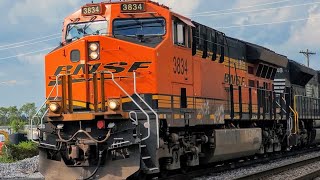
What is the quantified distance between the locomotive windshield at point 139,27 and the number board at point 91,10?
451mm

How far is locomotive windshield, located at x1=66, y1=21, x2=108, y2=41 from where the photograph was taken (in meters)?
9.96

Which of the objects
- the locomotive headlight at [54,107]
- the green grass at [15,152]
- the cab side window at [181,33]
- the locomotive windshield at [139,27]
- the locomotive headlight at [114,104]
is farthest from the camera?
the green grass at [15,152]

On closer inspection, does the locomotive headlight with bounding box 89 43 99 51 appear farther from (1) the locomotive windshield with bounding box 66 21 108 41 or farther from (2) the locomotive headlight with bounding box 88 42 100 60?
(1) the locomotive windshield with bounding box 66 21 108 41

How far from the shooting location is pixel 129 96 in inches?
361

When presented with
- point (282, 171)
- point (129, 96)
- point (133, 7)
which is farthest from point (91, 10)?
point (282, 171)

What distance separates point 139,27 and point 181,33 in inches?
45.3

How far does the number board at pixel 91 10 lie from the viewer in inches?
396

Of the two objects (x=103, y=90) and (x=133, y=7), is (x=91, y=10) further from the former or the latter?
(x=103, y=90)

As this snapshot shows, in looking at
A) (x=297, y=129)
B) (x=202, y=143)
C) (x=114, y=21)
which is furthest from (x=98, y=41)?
(x=297, y=129)

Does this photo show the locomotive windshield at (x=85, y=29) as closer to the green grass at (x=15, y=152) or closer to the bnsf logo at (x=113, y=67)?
the bnsf logo at (x=113, y=67)

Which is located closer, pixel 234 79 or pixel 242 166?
pixel 234 79

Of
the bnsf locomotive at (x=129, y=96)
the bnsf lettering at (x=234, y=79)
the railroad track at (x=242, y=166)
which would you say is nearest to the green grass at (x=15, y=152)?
the railroad track at (x=242, y=166)

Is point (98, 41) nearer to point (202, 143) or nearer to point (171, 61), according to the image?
point (171, 61)

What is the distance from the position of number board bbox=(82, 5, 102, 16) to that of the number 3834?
6.23 feet
